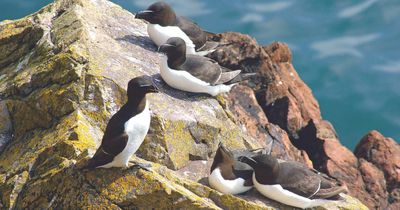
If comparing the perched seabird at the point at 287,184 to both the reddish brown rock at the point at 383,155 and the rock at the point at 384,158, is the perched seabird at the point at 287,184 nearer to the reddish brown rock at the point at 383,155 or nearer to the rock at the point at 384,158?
the rock at the point at 384,158

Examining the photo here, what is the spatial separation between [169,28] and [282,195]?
13.0 ft

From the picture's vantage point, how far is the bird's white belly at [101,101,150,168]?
1011cm

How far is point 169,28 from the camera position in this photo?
13.8m

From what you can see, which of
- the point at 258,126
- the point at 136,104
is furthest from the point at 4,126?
the point at 258,126

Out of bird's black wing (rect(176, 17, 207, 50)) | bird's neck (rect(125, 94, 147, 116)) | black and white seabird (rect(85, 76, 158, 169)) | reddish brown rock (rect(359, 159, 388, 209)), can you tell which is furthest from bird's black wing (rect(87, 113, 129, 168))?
reddish brown rock (rect(359, 159, 388, 209))

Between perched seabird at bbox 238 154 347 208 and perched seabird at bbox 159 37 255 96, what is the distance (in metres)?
1.92

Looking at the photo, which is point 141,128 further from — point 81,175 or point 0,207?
point 0,207

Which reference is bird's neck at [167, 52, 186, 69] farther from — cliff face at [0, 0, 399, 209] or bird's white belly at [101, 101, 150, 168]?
bird's white belly at [101, 101, 150, 168]

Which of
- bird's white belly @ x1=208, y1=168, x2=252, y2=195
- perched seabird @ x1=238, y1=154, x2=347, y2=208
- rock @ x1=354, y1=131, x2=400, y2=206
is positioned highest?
rock @ x1=354, y1=131, x2=400, y2=206

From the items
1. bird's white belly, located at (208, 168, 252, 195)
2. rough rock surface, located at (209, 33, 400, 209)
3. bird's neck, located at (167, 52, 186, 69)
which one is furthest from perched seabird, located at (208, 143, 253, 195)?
rough rock surface, located at (209, 33, 400, 209)

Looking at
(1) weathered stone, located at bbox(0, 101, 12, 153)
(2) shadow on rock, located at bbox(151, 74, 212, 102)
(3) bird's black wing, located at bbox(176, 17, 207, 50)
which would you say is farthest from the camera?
(3) bird's black wing, located at bbox(176, 17, 207, 50)

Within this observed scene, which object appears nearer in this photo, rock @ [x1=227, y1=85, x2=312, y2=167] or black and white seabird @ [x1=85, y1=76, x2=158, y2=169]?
black and white seabird @ [x1=85, y1=76, x2=158, y2=169]

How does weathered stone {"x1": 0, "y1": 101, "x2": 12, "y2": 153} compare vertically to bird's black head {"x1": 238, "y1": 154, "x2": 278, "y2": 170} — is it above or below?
below

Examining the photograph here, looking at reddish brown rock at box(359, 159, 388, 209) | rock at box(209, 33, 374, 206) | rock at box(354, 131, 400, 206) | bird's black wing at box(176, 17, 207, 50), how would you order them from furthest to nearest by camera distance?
rock at box(209, 33, 374, 206) < rock at box(354, 131, 400, 206) < reddish brown rock at box(359, 159, 388, 209) < bird's black wing at box(176, 17, 207, 50)
